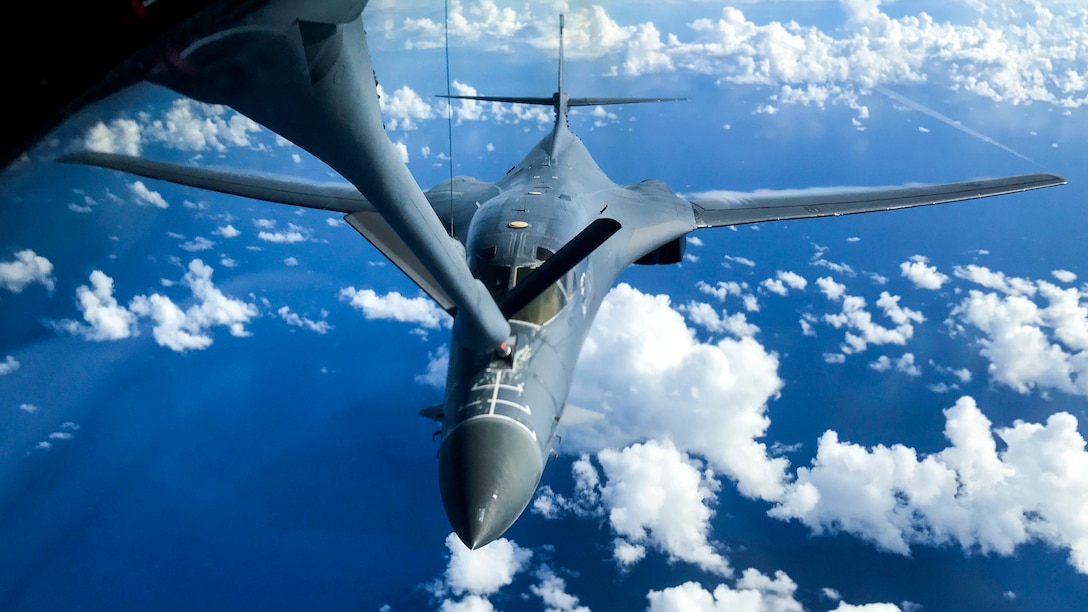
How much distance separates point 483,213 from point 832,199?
7.88m

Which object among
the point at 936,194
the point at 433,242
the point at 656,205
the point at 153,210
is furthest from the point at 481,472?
the point at 936,194

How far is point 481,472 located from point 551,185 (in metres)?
6.47

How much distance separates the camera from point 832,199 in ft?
44.3

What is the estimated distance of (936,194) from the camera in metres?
13.3

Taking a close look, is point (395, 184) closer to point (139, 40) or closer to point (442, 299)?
point (139, 40)

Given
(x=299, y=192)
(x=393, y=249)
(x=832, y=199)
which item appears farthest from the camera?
(x=832, y=199)

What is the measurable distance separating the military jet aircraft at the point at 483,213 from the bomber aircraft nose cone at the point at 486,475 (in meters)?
0.01

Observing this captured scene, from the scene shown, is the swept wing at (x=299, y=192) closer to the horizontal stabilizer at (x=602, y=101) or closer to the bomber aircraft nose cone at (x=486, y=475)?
the bomber aircraft nose cone at (x=486, y=475)

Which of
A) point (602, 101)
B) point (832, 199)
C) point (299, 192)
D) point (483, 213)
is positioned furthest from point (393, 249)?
point (602, 101)

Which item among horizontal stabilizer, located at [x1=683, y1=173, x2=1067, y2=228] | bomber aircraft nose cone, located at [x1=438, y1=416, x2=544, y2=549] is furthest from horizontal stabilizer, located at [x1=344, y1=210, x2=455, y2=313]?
horizontal stabilizer, located at [x1=683, y1=173, x2=1067, y2=228]

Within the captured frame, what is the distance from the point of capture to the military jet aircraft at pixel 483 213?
7.18 feet

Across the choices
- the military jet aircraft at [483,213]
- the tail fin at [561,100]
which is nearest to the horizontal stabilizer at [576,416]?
the military jet aircraft at [483,213]

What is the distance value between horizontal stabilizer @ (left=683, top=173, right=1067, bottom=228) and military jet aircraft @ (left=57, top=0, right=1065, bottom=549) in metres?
0.05

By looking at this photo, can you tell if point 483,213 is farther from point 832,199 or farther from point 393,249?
point 832,199
